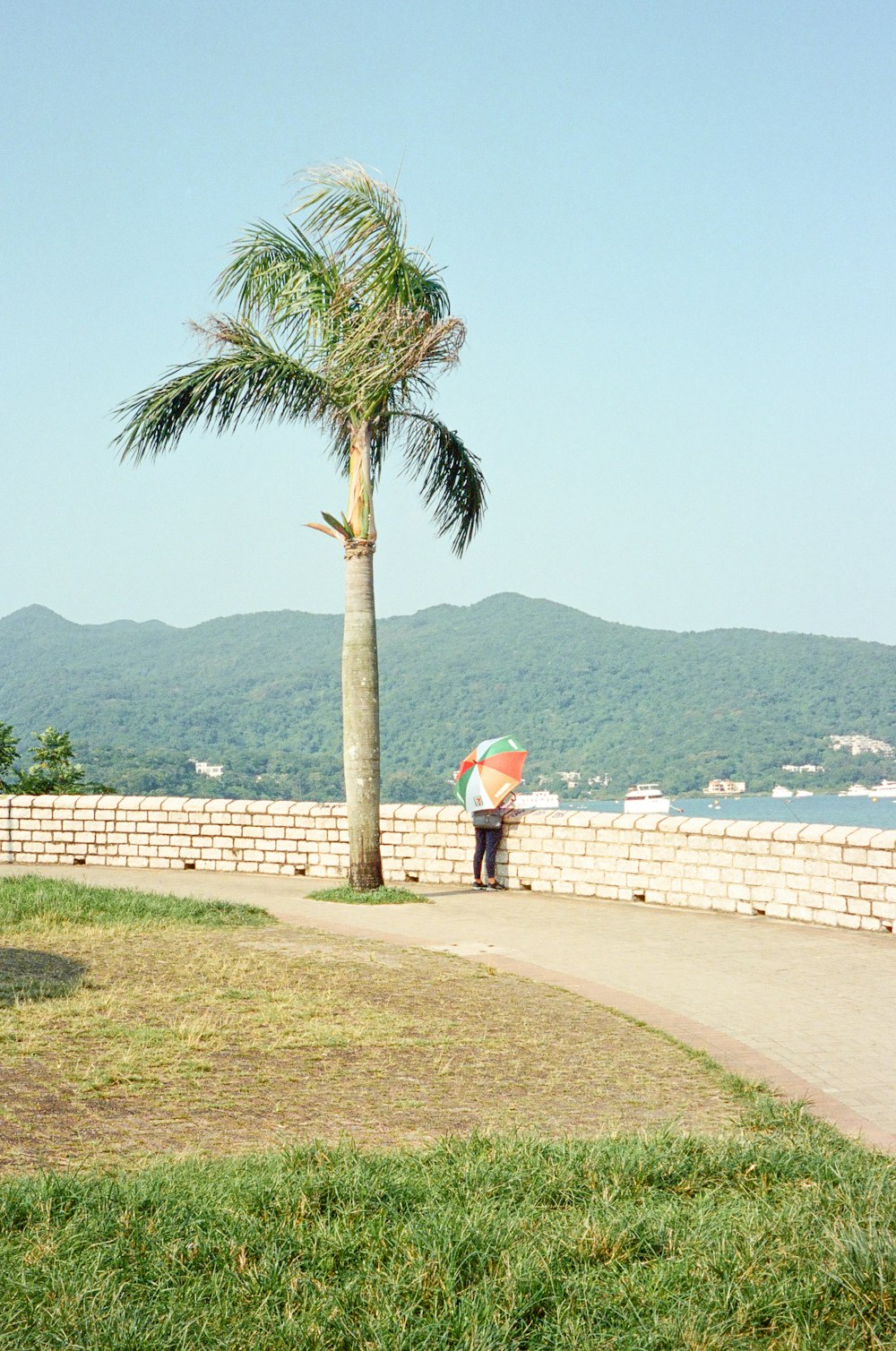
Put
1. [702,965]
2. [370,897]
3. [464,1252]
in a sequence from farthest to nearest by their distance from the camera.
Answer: [370,897] → [702,965] → [464,1252]

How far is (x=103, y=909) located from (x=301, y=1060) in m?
5.32

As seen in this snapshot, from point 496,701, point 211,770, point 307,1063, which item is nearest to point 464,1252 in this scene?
point 307,1063

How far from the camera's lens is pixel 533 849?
47.7 ft

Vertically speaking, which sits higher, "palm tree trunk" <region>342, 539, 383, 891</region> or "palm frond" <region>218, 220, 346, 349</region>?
"palm frond" <region>218, 220, 346, 349</region>

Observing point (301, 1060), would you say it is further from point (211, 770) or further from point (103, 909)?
point (211, 770)

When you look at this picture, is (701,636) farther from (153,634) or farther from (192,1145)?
(192,1145)

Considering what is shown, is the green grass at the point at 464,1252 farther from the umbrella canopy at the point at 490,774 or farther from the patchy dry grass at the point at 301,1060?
the umbrella canopy at the point at 490,774

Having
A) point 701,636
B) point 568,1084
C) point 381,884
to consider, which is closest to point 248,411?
point 381,884

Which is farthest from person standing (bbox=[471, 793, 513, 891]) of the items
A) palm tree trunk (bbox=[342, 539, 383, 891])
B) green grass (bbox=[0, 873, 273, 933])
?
green grass (bbox=[0, 873, 273, 933])

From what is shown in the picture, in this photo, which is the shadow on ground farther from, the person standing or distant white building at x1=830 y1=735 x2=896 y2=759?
distant white building at x1=830 y1=735 x2=896 y2=759

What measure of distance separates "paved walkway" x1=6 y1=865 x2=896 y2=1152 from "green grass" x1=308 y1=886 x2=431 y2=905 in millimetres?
208

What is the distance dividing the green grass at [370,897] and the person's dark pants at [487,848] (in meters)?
0.92

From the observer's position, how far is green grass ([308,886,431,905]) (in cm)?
1337

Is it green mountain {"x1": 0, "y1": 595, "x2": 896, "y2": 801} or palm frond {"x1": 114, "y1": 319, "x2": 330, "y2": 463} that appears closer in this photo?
palm frond {"x1": 114, "y1": 319, "x2": 330, "y2": 463}
